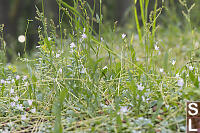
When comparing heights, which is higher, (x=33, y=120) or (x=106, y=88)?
(x=106, y=88)

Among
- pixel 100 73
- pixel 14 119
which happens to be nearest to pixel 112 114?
pixel 100 73

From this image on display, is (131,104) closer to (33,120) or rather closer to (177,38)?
(33,120)

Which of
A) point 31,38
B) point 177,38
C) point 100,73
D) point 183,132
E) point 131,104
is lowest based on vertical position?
point 183,132

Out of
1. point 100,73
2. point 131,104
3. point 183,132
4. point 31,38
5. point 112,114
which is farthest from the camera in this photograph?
point 31,38

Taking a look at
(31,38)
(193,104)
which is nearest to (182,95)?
(193,104)

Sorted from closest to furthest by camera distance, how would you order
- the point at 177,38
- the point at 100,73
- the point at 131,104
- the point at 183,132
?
the point at 183,132 → the point at 131,104 → the point at 100,73 → the point at 177,38

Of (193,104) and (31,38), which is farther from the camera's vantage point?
(31,38)
